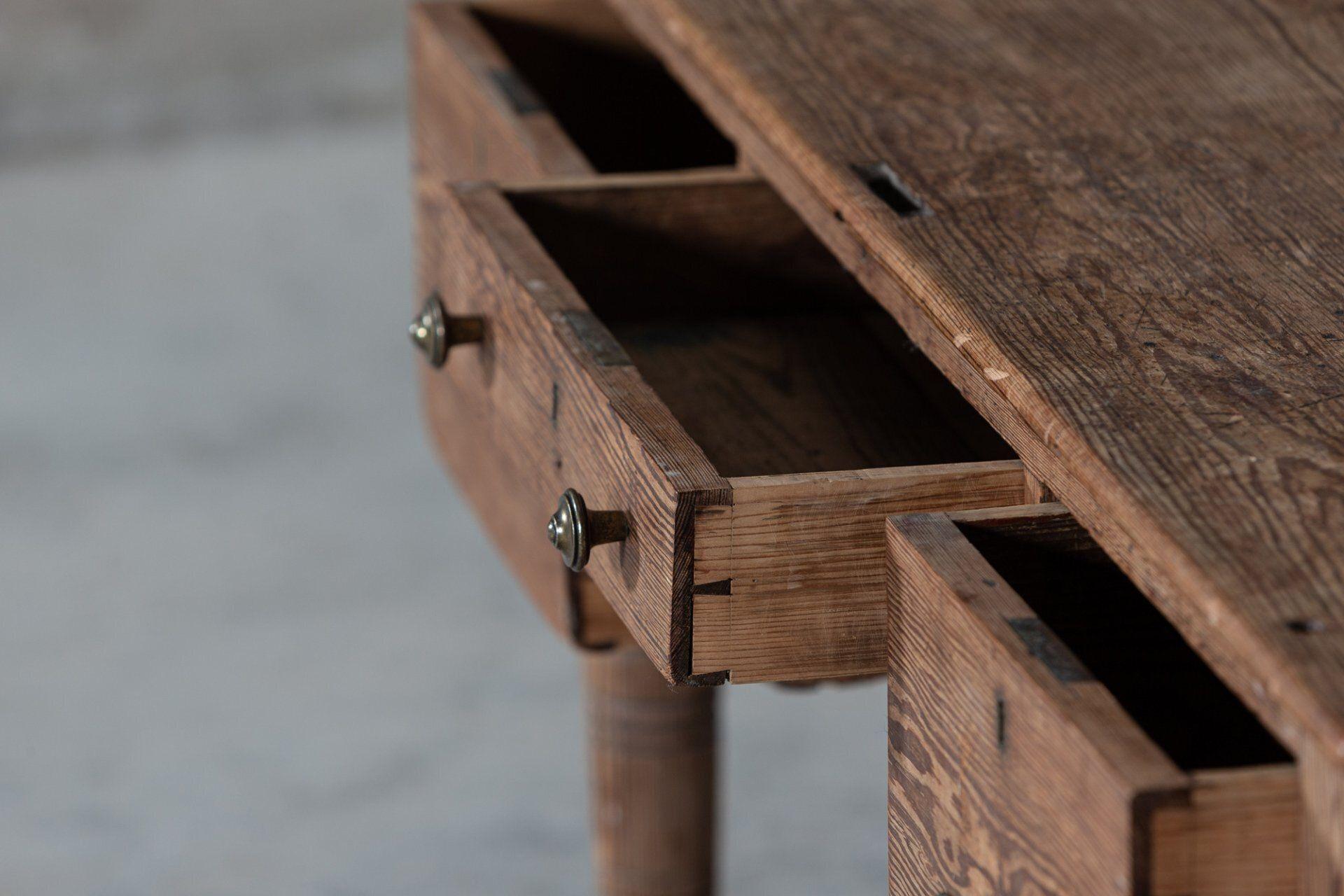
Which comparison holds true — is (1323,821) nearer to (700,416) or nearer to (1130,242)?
(1130,242)

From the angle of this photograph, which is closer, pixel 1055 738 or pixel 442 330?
pixel 1055 738

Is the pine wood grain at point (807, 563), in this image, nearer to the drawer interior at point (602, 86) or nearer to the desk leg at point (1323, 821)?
the desk leg at point (1323, 821)

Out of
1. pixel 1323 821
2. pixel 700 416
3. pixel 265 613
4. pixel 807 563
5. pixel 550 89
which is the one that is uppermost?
pixel 550 89

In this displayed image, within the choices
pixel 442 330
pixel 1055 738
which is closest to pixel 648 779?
pixel 442 330

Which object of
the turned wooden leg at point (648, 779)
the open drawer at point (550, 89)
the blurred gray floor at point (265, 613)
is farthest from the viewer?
the blurred gray floor at point (265, 613)

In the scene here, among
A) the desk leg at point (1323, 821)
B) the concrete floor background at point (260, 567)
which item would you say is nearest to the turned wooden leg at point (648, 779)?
the concrete floor background at point (260, 567)

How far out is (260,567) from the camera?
2062 mm

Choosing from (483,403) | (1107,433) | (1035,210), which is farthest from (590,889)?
(1107,433)

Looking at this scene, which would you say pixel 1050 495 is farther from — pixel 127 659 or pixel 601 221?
pixel 127 659

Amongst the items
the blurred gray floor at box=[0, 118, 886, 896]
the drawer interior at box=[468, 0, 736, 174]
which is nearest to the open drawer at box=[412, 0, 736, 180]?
the drawer interior at box=[468, 0, 736, 174]

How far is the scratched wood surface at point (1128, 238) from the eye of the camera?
0.57 metres

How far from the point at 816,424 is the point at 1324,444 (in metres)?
0.32

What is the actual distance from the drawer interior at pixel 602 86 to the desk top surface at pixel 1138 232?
0.25 metres

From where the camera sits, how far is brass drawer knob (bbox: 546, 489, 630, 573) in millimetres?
712
